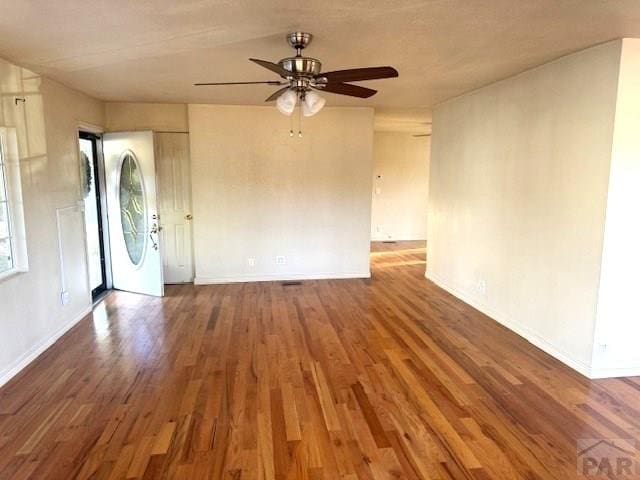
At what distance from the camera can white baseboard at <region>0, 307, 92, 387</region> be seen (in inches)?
123

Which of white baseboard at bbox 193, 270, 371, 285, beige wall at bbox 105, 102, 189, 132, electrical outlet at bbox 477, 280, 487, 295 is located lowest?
white baseboard at bbox 193, 270, 371, 285

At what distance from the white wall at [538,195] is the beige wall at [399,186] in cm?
409

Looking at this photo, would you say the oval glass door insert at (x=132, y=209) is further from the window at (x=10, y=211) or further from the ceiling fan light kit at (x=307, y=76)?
the ceiling fan light kit at (x=307, y=76)

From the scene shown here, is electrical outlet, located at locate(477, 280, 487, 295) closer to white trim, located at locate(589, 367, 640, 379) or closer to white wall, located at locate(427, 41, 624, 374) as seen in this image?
white wall, located at locate(427, 41, 624, 374)

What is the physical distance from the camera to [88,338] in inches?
156

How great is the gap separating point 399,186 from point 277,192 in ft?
14.9

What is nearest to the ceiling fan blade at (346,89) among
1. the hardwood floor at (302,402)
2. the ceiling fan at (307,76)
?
the ceiling fan at (307,76)

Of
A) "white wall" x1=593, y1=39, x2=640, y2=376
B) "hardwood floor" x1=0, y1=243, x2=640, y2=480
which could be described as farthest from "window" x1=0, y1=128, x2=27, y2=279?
"white wall" x1=593, y1=39, x2=640, y2=376

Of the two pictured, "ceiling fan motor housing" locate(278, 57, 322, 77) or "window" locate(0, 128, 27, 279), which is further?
"window" locate(0, 128, 27, 279)

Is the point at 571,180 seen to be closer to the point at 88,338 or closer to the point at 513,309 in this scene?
the point at 513,309

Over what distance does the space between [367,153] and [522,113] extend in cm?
245

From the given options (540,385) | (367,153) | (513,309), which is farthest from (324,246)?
(540,385)

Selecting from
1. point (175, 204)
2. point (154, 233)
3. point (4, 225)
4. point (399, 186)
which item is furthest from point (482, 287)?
point (399, 186)

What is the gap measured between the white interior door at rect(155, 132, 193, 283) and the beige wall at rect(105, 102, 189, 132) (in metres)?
0.13
